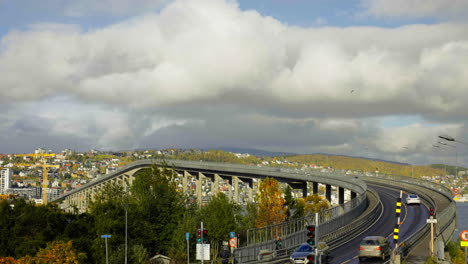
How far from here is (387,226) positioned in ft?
221

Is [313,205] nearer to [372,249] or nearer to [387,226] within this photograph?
[387,226]

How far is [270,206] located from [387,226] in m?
44.7

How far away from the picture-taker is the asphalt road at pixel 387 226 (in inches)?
1849

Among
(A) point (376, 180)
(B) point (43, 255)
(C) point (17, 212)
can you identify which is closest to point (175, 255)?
(B) point (43, 255)

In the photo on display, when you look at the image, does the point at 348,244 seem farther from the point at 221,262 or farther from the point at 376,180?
the point at 376,180

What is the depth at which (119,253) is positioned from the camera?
252 feet

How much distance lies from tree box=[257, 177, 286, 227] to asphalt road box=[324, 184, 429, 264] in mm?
20188

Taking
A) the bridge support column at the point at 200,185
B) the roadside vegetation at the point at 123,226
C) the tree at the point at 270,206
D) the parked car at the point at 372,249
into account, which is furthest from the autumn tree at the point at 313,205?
the parked car at the point at 372,249

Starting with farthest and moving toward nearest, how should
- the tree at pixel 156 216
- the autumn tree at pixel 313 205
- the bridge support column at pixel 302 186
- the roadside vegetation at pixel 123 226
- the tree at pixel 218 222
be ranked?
1. the bridge support column at pixel 302 186
2. the autumn tree at pixel 313 205
3. the tree at pixel 156 216
4. the tree at pixel 218 222
5. the roadside vegetation at pixel 123 226

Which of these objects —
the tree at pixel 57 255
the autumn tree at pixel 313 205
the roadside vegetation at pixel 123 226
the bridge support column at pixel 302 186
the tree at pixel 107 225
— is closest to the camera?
the tree at pixel 57 255

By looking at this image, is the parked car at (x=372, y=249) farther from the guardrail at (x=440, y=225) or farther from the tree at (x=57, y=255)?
the tree at (x=57, y=255)

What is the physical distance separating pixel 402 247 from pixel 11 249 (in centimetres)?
6159

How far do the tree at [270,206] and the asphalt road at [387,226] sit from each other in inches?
795

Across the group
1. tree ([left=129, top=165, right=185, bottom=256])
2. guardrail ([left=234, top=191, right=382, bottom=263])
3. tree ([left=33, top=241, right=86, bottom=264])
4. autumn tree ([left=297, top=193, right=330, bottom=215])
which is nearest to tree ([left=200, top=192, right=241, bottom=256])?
tree ([left=129, top=165, right=185, bottom=256])
